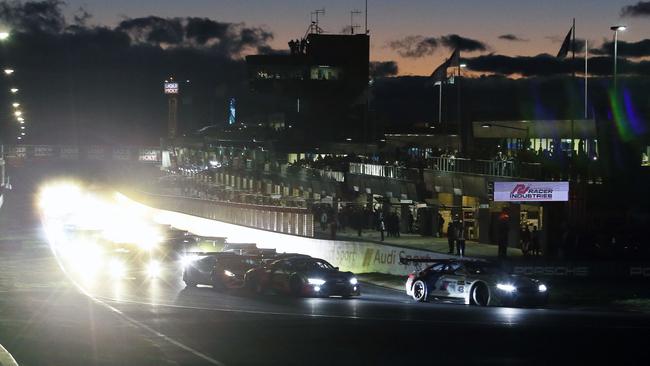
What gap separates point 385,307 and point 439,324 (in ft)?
14.8

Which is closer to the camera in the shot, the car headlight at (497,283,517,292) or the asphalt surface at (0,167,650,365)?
the asphalt surface at (0,167,650,365)

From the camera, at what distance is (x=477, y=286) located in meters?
26.2

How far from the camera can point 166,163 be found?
143 meters

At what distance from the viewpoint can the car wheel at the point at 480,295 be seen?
25922 mm


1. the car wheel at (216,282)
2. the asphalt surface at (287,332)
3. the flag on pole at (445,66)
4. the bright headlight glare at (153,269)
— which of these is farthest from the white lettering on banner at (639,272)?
the flag on pole at (445,66)

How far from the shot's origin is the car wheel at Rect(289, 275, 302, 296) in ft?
95.6

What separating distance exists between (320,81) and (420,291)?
103 m

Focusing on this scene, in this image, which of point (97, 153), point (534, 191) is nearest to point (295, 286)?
point (534, 191)

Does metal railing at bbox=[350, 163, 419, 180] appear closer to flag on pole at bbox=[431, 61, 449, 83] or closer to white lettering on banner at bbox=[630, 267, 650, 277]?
flag on pole at bbox=[431, 61, 449, 83]

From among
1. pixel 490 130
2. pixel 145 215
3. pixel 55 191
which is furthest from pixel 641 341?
pixel 55 191

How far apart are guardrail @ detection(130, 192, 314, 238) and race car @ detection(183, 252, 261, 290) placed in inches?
508

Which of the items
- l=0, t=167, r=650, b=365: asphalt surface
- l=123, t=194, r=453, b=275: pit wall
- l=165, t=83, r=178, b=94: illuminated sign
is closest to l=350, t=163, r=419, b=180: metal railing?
l=123, t=194, r=453, b=275: pit wall

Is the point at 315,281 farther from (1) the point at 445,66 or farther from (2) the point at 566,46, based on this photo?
(1) the point at 445,66

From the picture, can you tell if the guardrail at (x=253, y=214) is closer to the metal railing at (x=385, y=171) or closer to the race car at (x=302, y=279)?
the metal railing at (x=385, y=171)
